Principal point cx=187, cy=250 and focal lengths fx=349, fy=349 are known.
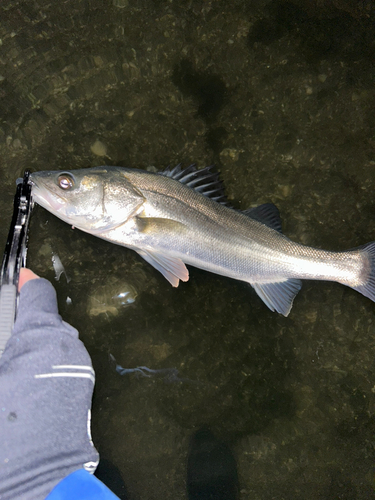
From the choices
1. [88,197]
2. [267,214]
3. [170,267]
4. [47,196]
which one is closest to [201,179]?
[267,214]

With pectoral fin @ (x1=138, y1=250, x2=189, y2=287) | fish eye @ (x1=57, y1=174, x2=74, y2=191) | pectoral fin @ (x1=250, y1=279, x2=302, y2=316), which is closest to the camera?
fish eye @ (x1=57, y1=174, x2=74, y2=191)

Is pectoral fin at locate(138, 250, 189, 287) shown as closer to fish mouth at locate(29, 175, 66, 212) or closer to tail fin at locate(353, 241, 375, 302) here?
fish mouth at locate(29, 175, 66, 212)

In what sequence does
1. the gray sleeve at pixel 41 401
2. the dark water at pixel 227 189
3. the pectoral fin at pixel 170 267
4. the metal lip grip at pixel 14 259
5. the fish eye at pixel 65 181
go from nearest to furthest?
the gray sleeve at pixel 41 401 < the metal lip grip at pixel 14 259 < the fish eye at pixel 65 181 < the pectoral fin at pixel 170 267 < the dark water at pixel 227 189

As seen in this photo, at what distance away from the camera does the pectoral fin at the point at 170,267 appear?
2736mm

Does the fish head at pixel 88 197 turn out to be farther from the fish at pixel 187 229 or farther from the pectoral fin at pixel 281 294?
the pectoral fin at pixel 281 294

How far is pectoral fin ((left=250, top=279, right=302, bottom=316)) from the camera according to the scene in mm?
2859

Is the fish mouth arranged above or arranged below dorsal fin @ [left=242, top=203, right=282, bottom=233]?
above

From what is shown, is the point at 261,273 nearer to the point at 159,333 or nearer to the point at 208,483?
the point at 159,333

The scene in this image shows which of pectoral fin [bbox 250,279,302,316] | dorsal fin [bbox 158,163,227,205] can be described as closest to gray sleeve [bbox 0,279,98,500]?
dorsal fin [bbox 158,163,227,205]

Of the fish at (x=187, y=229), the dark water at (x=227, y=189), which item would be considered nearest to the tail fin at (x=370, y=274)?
the fish at (x=187, y=229)

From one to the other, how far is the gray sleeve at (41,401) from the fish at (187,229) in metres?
0.68

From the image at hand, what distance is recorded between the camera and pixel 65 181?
2604 millimetres

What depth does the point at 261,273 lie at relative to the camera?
9.15 feet

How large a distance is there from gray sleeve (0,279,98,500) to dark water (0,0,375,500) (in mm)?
535
